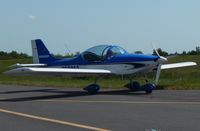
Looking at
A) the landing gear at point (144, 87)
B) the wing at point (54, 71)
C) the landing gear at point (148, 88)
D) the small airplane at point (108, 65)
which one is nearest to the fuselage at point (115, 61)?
the small airplane at point (108, 65)

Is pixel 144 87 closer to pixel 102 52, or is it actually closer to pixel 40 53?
pixel 102 52

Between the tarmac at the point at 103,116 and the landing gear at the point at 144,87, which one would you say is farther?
the landing gear at the point at 144,87

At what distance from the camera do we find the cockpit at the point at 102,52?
19422 millimetres

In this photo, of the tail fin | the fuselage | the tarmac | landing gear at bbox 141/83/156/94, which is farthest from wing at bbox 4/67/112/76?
the tail fin

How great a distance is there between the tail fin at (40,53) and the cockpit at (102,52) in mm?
4051

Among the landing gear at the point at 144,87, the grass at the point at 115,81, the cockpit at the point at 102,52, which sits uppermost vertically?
the cockpit at the point at 102,52

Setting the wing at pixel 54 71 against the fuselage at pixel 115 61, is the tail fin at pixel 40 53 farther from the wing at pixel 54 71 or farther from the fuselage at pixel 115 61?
the wing at pixel 54 71

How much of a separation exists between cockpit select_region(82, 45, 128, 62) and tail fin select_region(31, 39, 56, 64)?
13.3 feet

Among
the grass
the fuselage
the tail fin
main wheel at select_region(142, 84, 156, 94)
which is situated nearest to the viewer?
main wheel at select_region(142, 84, 156, 94)

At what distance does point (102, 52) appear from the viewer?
19531 mm

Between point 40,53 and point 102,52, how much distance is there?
596cm

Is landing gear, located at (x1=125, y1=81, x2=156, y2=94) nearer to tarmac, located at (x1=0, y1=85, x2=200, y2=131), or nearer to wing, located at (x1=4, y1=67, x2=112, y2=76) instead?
wing, located at (x1=4, y1=67, x2=112, y2=76)

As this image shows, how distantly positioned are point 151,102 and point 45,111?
3.46 metres

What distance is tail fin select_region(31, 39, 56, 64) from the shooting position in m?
23.8
